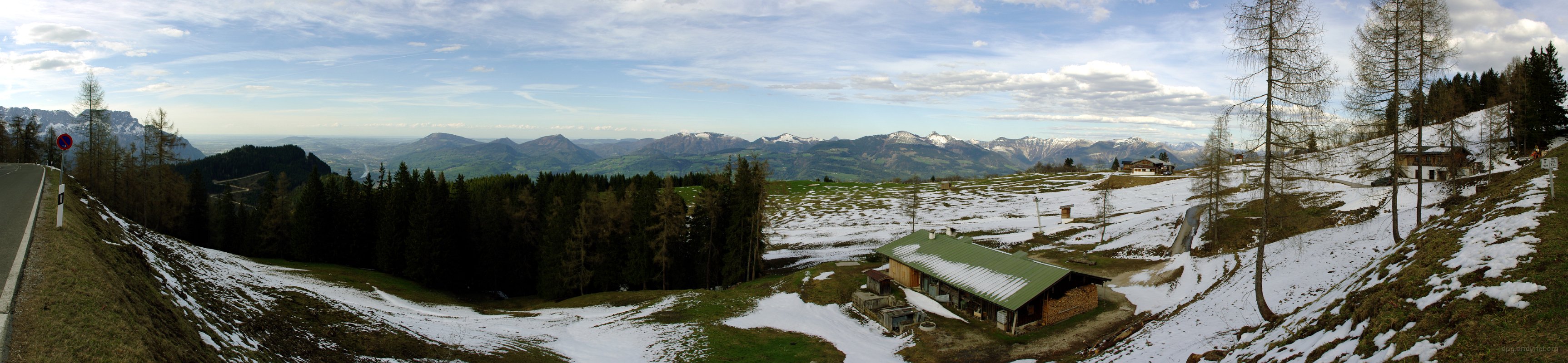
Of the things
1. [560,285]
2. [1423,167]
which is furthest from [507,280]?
[1423,167]

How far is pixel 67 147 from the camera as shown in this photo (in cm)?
2666

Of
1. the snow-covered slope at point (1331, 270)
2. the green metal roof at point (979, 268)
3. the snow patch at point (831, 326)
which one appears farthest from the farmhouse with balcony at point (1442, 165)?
the snow patch at point (831, 326)

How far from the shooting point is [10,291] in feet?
38.6

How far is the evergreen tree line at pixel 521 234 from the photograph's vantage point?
5088 cm

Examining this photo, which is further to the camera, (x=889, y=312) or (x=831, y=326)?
(x=831, y=326)

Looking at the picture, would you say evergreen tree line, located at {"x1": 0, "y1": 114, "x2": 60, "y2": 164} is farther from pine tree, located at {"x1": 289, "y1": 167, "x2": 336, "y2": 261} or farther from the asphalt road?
the asphalt road

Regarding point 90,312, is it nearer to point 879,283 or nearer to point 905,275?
point 879,283

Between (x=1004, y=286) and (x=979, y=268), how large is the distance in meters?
3.57

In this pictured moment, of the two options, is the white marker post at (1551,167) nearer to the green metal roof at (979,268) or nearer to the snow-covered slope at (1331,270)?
the snow-covered slope at (1331,270)

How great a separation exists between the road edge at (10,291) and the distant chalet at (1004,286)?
32.2 m

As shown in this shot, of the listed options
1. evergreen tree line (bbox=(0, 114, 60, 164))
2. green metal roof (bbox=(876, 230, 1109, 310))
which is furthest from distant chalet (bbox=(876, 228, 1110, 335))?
evergreen tree line (bbox=(0, 114, 60, 164))

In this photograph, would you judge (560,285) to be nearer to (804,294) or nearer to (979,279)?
(804,294)

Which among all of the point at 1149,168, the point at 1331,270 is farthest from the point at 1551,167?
the point at 1149,168

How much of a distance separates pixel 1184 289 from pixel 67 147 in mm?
57510
